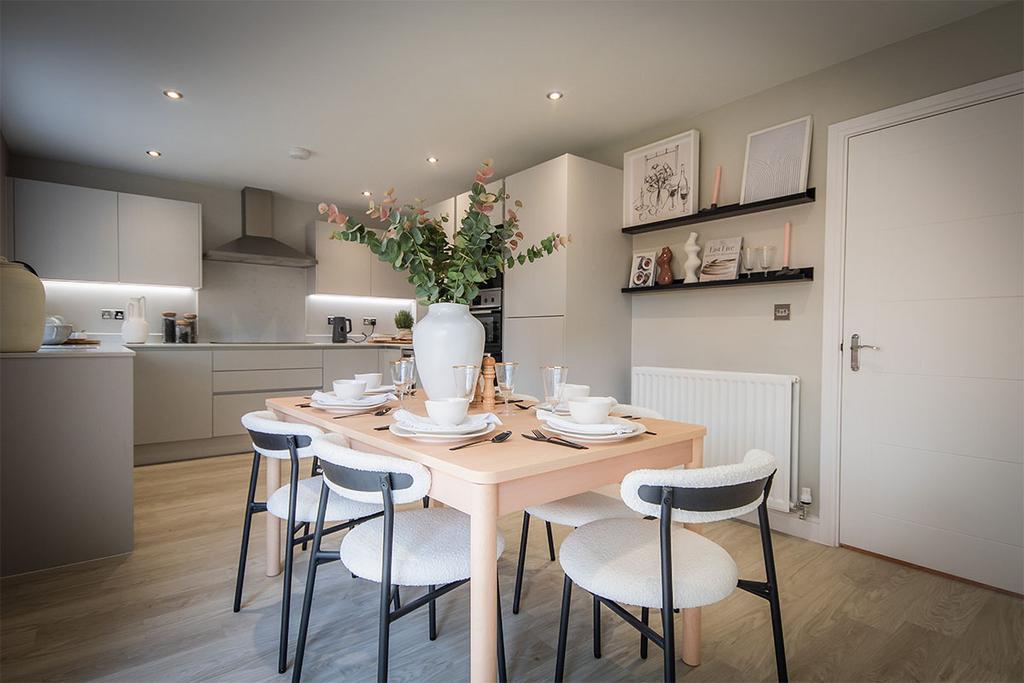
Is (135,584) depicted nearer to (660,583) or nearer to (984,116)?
(660,583)

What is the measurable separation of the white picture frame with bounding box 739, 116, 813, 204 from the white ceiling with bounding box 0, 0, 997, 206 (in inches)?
10.6

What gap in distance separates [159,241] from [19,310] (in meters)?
2.46

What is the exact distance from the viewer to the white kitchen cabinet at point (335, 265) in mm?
5078

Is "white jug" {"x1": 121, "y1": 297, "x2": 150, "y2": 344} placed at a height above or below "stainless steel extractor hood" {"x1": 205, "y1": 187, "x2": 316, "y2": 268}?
below

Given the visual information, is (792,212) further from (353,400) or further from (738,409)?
(353,400)

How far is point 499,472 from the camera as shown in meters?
1.04

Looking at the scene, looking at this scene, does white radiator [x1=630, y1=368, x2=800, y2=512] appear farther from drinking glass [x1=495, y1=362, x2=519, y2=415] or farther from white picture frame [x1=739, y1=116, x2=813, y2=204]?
drinking glass [x1=495, y1=362, x2=519, y2=415]

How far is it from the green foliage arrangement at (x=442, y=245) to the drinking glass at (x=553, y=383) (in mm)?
382

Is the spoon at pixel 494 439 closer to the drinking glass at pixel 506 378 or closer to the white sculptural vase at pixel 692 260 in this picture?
the drinking glass at pixel 506 378

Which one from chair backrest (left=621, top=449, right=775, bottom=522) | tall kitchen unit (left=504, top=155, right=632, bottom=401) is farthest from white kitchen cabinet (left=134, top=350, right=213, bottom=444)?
chair backrest (left=621, top=449, right=775, bottom=522)

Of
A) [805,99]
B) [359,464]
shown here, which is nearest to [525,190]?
[805,99]

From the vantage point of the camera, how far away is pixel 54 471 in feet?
7.11

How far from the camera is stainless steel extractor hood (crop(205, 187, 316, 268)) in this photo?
4602mm

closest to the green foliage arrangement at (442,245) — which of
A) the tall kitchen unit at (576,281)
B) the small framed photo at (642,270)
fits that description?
the tall kitchen unit at (576,281)
